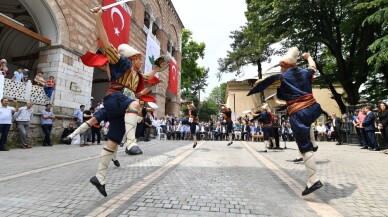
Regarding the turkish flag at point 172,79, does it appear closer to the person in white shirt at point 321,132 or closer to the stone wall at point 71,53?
the stone wall at point 71,53

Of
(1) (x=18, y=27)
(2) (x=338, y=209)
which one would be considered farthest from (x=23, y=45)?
(2) (x=338, y=209)

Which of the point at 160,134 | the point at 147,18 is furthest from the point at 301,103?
the point at 147,18

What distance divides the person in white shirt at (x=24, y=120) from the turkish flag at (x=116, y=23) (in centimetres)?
595

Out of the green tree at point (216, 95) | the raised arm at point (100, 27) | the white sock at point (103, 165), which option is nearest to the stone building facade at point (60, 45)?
the raised arm at point (100, 27)

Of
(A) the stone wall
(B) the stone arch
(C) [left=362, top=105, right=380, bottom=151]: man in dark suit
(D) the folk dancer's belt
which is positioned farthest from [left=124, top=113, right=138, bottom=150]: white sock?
(C) [left=362, top=105, right=380, bottom=151]: man in dark suit

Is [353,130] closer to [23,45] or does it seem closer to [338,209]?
[338,209]

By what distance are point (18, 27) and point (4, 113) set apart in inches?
157

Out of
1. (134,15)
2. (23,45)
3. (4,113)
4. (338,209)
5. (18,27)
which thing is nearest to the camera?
(338,209)

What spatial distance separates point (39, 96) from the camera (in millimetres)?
11672

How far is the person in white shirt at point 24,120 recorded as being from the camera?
10133mm

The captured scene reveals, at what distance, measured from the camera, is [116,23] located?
621 inches

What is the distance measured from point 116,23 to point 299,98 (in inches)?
548

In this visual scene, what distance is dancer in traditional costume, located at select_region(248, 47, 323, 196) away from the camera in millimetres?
4055

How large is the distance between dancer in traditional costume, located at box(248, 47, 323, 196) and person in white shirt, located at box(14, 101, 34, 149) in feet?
30.7
